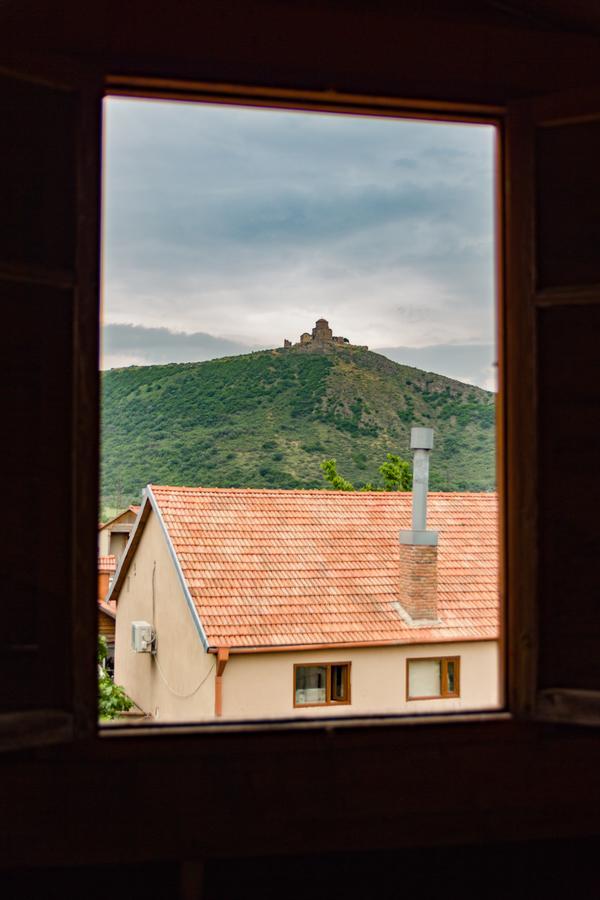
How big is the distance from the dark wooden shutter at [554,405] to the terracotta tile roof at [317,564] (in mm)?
8394

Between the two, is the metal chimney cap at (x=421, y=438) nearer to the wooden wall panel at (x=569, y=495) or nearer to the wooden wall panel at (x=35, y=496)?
the wooden wall panel at (x=569, y=495)

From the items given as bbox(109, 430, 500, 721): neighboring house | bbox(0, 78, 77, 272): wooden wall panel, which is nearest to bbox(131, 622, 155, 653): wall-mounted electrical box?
bbox(109, 430, 500, 721): neighboring house

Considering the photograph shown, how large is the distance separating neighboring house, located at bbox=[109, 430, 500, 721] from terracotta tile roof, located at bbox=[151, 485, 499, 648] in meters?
0.02

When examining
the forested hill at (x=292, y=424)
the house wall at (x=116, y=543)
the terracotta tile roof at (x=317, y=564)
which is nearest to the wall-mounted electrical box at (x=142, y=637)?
the terracotta tile roof at (x=317, y=564)

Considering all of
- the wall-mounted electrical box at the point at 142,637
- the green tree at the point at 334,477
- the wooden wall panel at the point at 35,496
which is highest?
the green tree at the point at 334,477

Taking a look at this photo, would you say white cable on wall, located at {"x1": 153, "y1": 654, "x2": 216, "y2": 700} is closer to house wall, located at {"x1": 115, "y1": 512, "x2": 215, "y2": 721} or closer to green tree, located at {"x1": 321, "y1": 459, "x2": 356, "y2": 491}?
house wall, located at {"x1": 115, "y1": 512, "x2": 215, "y2": 721}

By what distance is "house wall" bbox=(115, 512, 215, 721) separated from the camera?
10.6m

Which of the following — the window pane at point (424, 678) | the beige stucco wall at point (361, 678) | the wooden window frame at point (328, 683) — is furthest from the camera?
the window pane at point (424, 678)

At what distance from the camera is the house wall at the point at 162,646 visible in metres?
10.6

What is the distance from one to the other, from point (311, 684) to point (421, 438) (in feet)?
12.5

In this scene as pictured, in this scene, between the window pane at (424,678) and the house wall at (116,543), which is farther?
the house wall at (116,543)

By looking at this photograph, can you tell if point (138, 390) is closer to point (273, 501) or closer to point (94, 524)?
point (273, 501)

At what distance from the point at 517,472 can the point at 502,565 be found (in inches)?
6.8

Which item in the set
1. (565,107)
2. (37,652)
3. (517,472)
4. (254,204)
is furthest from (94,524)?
(254,204)
